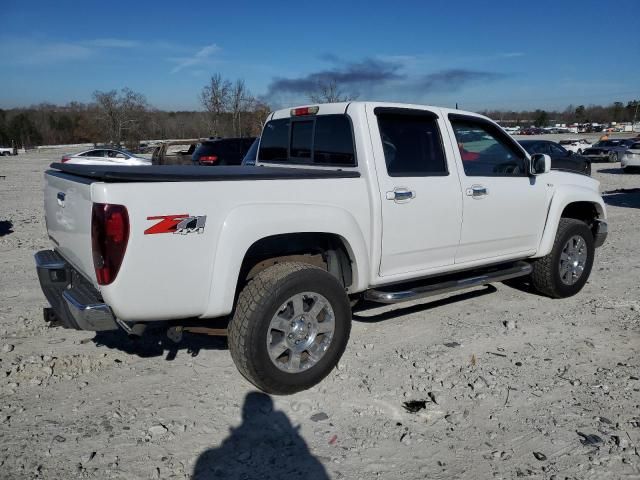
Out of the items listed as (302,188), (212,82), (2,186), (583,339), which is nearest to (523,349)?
(583,339)

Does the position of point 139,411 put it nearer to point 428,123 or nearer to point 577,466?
point 577,466

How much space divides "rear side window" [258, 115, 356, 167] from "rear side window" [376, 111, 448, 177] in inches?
11.6

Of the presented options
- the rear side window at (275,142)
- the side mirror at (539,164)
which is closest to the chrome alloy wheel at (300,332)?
the rear side window at (275,142)

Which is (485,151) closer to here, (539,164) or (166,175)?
(539,164)

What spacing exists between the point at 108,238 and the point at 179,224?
392 mm

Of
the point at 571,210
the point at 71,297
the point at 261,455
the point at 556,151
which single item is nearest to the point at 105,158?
the point at 556,151

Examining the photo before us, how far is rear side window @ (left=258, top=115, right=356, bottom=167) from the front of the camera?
4346 millimetres

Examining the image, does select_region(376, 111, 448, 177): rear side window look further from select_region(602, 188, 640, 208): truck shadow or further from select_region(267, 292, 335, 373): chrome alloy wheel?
select_region(602, 188, 640, 208): truck shadow

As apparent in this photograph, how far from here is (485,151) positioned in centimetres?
507

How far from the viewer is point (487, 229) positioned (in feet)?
16.0

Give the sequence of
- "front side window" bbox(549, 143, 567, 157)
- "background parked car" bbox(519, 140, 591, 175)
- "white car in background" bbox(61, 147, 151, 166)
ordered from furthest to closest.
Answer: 1. "white car in background" bbox(61, 147, 151, 166)
2. "front side window" bbox(549, 143, 567, 157)
3. "background parked car" bbox(519, 140, 591, 175)

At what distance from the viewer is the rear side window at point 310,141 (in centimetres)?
435

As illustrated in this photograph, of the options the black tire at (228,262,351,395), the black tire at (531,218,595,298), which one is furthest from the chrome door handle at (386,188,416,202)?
the black tire at (531,218,595,298)

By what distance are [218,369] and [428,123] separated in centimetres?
265
